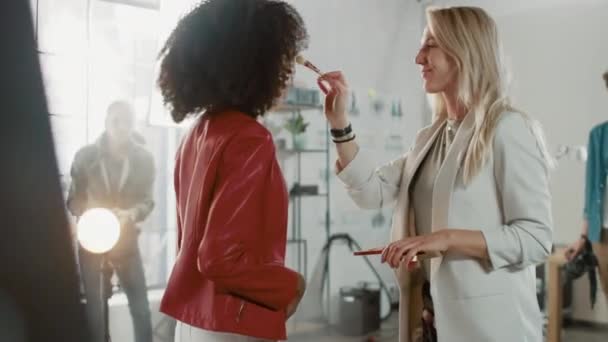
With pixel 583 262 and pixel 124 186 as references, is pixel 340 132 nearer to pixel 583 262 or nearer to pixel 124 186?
pixel 124 186

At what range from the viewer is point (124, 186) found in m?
3.59

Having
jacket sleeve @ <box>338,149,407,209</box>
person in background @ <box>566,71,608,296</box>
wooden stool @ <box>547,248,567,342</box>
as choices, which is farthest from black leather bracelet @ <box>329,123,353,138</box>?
wooden stool @ <box>547,248,567,342</box>

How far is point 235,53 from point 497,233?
2.10 ft

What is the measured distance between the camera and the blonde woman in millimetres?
1318

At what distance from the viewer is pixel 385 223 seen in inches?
218

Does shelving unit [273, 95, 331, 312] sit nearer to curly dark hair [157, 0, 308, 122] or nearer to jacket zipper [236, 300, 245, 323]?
curly dark hair [157, 0, 308, 122]

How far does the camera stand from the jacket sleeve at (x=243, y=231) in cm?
101

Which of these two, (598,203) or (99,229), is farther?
(598,203)

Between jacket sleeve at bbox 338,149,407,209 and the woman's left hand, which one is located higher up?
jacket sleeve at bbox 338,149,407,209

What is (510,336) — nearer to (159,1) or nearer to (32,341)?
(32,341)

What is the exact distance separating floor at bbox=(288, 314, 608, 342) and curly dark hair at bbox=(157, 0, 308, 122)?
11.4 feet

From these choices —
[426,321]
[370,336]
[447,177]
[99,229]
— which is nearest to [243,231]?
[447,177]

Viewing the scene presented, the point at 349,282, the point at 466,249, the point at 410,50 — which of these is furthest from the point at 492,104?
the point at 410,50

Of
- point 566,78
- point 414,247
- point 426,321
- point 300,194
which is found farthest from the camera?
point 566,78
